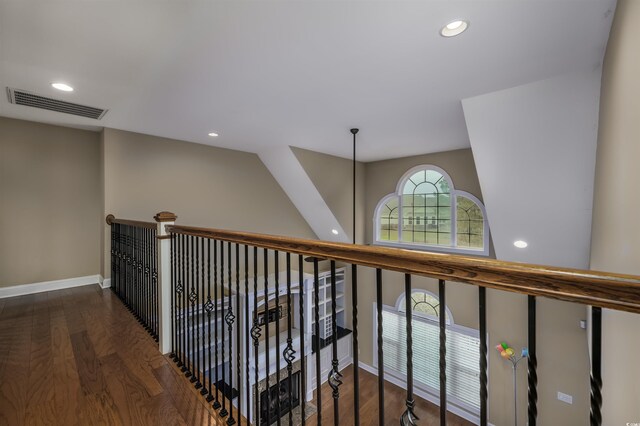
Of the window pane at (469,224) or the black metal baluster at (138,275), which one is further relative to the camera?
the window pane at (469,224)

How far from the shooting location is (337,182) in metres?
5.92

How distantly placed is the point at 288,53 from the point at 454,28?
1137mm

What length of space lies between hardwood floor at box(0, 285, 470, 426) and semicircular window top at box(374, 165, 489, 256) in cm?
515

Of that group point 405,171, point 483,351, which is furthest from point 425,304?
point 483,351

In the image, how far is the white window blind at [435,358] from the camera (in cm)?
536

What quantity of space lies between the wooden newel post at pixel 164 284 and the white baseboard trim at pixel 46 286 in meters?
2.65

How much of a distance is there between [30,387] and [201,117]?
287 cm

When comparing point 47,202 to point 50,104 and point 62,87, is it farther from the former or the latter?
point 62,87

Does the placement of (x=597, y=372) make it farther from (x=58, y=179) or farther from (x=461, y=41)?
(x=58, y=179)

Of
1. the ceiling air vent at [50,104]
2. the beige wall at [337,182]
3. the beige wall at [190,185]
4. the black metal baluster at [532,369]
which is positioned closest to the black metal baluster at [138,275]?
the beige wall at [190,185]

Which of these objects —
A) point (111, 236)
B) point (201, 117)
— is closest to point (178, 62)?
point (201, 117)

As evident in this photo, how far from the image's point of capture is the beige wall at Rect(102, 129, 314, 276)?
12.9 ft

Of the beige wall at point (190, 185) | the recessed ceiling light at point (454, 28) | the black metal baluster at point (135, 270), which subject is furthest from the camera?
the beige wall at point (190, 185)

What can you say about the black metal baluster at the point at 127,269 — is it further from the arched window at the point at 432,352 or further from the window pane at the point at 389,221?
the window pane at the point at 389,221
